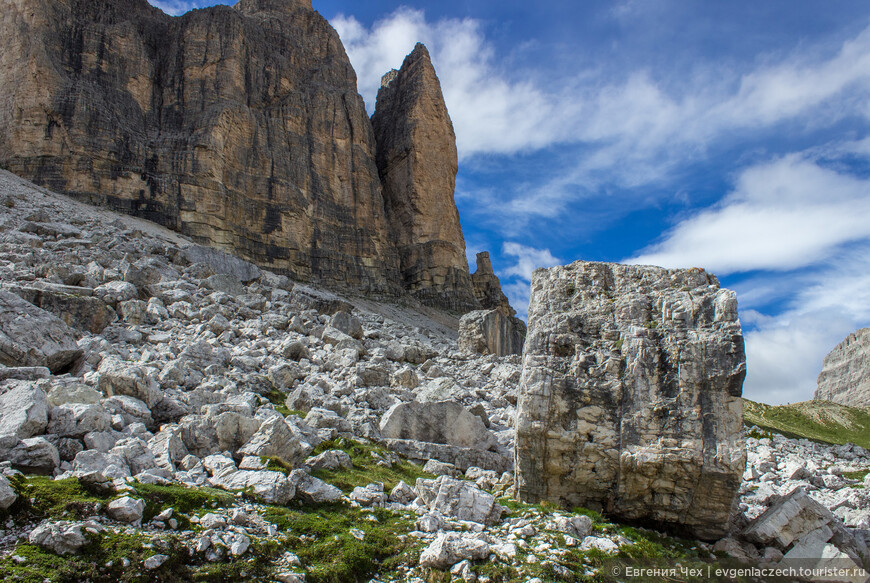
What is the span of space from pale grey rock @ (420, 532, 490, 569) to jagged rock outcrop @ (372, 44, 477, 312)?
55570 millimetres

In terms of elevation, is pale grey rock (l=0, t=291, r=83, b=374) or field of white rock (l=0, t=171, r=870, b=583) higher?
pale grey rock (l=0, t=291, r=83, b=374)

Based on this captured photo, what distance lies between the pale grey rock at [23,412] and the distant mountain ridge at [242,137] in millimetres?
40758

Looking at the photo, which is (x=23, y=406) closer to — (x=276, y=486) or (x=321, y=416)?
(x=276, y=486)

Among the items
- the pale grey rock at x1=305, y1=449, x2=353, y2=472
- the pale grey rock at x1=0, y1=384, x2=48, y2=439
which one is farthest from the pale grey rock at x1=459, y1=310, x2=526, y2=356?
the pale grey rock at x1=0, y1=384, x2=48, y2=439

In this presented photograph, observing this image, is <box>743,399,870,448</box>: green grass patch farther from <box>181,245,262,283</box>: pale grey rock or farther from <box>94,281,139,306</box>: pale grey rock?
<box>181,245,262,283</box>: pale grey rock

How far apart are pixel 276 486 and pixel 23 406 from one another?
3.81m

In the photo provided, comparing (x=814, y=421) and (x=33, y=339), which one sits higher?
(x=33, y=339)

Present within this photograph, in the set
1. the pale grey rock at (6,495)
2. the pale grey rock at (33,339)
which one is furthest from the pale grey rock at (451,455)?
the pale grey rock at (6,495)

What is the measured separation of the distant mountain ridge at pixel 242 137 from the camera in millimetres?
45562

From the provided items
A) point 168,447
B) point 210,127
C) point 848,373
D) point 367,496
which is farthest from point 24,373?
point 848,373

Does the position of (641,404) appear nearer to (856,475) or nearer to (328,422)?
(328,422)

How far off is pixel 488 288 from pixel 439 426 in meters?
57.2

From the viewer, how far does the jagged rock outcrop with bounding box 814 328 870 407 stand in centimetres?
4538

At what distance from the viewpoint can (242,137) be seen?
54.4 m
